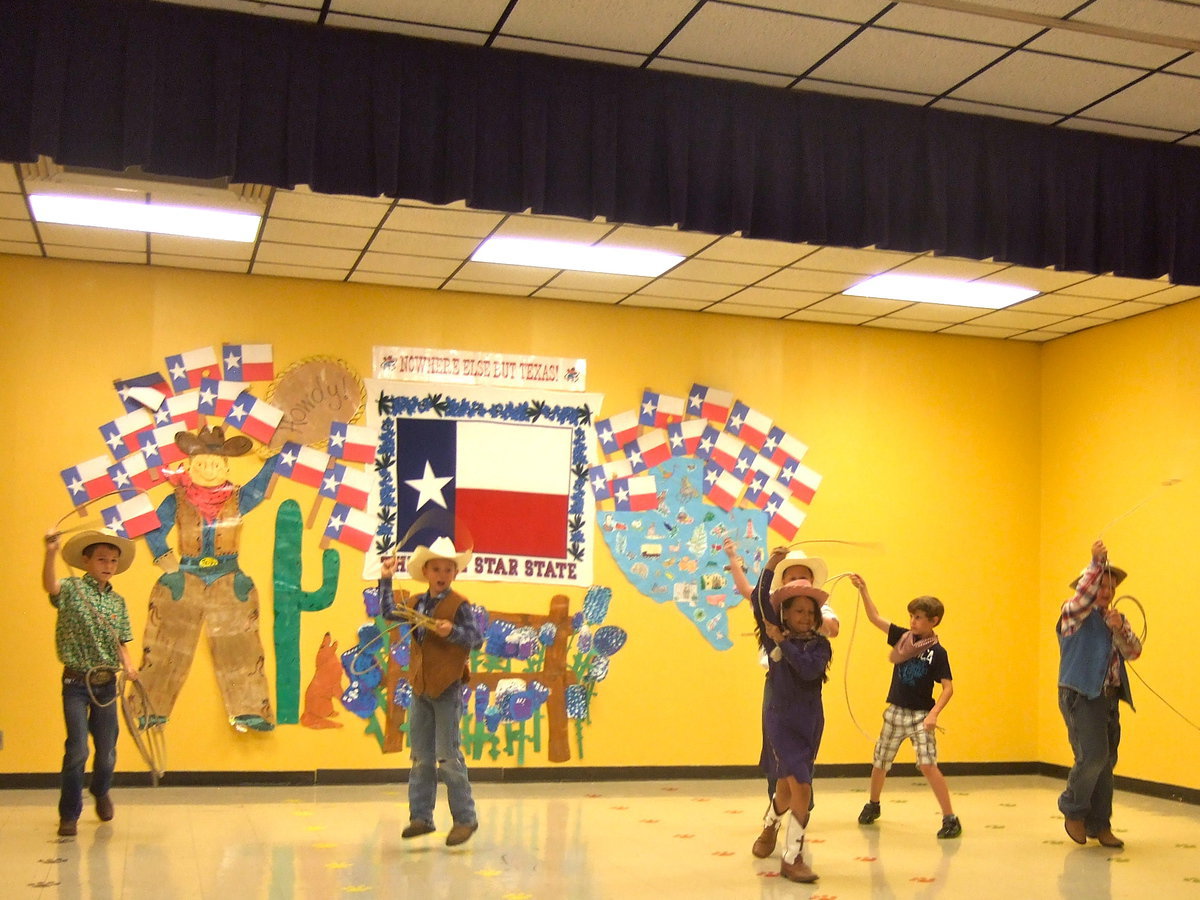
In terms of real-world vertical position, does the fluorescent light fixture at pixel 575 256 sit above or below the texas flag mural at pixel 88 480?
above

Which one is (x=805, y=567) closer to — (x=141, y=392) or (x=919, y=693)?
(x=919, y=693)

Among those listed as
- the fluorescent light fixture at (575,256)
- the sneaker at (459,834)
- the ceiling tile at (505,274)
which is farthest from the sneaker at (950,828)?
the ceiling tile at (505,274)

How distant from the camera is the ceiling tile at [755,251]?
6742 millimetres

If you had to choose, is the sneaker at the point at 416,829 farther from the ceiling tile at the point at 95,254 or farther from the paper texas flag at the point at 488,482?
the ceiling tile at the point at 95,254

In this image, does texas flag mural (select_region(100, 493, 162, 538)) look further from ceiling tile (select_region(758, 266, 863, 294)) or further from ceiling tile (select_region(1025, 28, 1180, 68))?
ceiling tile (select_region(1025, 28, 1180, 68))

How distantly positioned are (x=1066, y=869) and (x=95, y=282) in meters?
6.10

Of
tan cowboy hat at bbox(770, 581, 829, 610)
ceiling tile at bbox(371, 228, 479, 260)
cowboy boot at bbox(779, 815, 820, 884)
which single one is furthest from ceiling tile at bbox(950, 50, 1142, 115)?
cowboy boot at bbox(779, 815, 820, 884)

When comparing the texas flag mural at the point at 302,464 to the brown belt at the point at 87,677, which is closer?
the brown belt at the point at 87,677

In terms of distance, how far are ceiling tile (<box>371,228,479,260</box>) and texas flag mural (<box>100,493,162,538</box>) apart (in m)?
2.04

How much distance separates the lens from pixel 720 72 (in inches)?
234

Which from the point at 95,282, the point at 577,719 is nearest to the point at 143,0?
the point at 95,282

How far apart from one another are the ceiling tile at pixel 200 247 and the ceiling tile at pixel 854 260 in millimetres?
3117

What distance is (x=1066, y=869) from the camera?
584 centimetres

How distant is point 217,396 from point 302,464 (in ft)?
2.10
